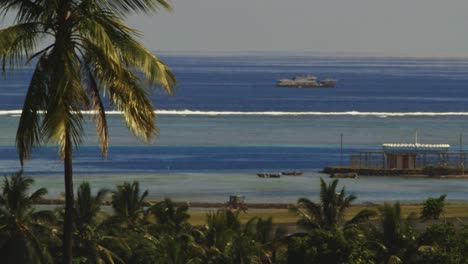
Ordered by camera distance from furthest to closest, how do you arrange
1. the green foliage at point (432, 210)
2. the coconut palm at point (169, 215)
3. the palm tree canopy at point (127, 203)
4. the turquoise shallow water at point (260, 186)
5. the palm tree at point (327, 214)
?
the turquoise shallow water at point (260, 186) < the green foliage at point (432, 210) < the palm tree canopy at point (127, 203) < the coconut palm at point (169, 215) < the palm tree at point (327, 214)

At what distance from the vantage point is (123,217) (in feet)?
183

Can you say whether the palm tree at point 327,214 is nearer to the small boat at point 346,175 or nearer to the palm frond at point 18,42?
the palm frond at point 18,42

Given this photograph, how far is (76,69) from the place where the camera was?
16469 millimetres

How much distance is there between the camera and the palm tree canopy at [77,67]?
1620 centimetres

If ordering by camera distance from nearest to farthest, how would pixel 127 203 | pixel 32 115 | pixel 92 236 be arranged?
pixel 32 115 < pixel 92 236 < pixel 127 203

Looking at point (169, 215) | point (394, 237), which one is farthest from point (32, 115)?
point (169, 215)

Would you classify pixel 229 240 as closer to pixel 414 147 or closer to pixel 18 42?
pixel 18 42

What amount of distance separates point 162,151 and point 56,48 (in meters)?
163

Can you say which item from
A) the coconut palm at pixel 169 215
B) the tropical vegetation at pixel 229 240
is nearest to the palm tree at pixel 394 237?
the tropical vegetation at pixel 229 240

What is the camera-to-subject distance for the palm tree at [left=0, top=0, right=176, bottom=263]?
53.1 feet

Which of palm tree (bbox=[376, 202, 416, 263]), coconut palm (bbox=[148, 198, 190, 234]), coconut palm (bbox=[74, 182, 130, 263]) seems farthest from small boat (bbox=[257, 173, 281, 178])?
palm tree (bbox=[376, 202, 416, 263])

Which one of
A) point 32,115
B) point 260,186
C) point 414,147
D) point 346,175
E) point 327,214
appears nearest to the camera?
point 32,115

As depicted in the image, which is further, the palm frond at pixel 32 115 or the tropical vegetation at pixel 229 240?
the tropical vegetation at pixel 229 240

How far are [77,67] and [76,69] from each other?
4cm
